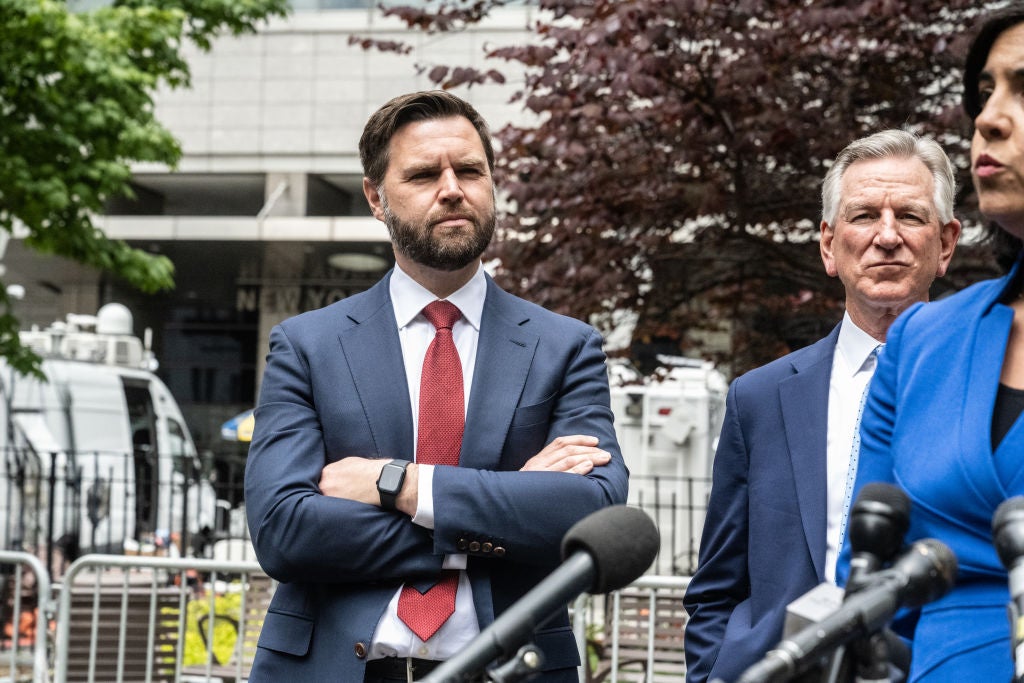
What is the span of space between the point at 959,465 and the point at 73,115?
35.4 feet

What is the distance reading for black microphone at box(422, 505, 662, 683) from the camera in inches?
62.2

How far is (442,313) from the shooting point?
128 inches

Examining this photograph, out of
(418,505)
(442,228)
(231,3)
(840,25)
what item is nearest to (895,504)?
(418,505)

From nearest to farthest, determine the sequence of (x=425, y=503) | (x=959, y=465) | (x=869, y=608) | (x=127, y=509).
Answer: (x=869, y=608), (x=959, y=465), (x=425, y=503), (x=127, y=509)

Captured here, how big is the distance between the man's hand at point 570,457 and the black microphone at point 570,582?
1.25 meters

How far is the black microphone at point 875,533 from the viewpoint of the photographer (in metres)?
1.46

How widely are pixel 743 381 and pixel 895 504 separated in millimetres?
1874

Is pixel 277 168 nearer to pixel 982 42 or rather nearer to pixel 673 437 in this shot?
pixel 673 437

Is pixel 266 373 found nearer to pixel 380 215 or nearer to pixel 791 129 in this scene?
pixel 380 215

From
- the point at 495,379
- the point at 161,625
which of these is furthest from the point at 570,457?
the point at 161,625

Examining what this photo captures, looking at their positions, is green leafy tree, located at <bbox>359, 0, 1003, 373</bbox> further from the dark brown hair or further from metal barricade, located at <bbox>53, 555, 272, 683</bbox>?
the dark brown hair

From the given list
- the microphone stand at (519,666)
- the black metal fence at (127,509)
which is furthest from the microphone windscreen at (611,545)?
the black metal fence at (127,509)

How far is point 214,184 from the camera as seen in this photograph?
28781 millimetres

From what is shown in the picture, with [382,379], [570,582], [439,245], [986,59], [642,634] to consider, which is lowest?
[642,634]
